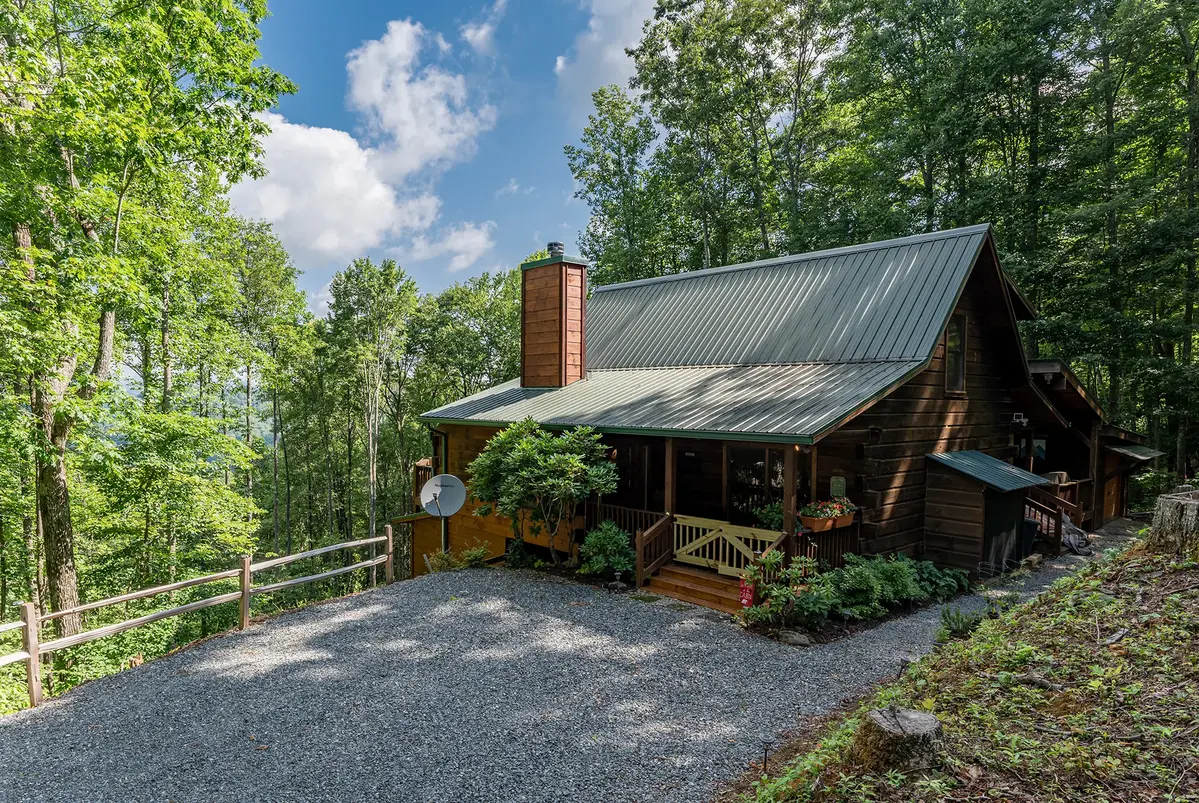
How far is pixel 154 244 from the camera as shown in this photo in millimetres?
11172

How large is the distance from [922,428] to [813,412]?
3518 millimetres

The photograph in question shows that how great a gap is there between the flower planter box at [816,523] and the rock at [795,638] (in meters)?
1.56

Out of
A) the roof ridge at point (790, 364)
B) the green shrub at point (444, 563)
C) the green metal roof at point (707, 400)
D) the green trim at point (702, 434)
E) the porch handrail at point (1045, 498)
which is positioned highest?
the roof ridge at point (790, 364)

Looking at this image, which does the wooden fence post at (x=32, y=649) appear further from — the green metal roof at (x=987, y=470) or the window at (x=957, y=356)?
the window at (x=957, y=356)

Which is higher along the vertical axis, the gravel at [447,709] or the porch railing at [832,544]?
the porch railing at [832,544]

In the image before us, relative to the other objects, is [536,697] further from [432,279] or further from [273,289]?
[432,279]

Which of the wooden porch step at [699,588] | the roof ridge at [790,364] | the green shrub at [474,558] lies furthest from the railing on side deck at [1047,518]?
the green shrub at [474,558]

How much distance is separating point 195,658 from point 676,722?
5.84 m

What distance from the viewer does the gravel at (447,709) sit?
173 inches

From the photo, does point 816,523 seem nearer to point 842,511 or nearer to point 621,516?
point 842,511

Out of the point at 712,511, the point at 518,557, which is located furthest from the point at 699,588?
the point at 518,557

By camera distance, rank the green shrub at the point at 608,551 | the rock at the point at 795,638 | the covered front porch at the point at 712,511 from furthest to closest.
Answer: the green shrub at the point at 608,551
the covered front porch at the point at 712,511
the rock at the point at 795,638

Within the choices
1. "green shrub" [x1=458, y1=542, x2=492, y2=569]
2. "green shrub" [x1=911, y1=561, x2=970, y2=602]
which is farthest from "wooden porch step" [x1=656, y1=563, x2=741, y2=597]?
"green shrub" [x1=458, y1=542, x2=492, y2=569]

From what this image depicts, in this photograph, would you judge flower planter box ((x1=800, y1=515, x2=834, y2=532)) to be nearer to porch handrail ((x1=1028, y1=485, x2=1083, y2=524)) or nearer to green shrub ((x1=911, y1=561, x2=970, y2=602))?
green shrub ((x1=911, y1=561, x2=970, y2=602))
